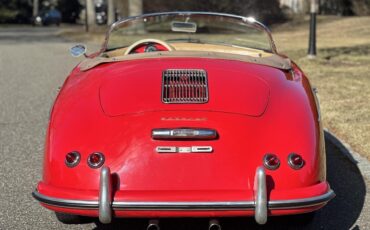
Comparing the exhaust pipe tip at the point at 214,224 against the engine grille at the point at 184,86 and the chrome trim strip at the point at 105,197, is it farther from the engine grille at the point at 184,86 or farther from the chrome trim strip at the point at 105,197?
the engine grille at the point at 184,86

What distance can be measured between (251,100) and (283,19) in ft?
109

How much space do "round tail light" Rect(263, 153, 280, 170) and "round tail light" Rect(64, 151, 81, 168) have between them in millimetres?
1001

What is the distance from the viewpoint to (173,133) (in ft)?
10.9

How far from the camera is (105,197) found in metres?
3.17

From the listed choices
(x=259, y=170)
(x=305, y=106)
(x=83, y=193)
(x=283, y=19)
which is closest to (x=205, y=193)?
(x=259, y=170)

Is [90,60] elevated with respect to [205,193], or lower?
elevated

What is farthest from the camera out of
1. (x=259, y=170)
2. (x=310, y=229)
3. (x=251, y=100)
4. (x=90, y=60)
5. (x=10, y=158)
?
(x=10, y=158)

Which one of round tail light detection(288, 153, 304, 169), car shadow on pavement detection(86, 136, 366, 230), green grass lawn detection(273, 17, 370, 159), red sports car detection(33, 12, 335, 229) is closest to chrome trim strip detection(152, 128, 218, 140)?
red sports car detection(33, 12, 335, 229)

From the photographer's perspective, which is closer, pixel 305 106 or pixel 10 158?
pixel 305 106

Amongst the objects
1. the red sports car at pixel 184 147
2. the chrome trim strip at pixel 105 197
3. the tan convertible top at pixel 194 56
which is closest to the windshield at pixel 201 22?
the tan convertible top at pixel 194 56

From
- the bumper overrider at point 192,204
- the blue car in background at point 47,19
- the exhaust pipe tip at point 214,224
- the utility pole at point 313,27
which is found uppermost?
the bumper overrider at point 192,204

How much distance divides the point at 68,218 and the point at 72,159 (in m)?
0.74

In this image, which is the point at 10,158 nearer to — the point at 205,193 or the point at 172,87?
the point at 172,87

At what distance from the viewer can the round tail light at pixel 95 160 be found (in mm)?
3336
